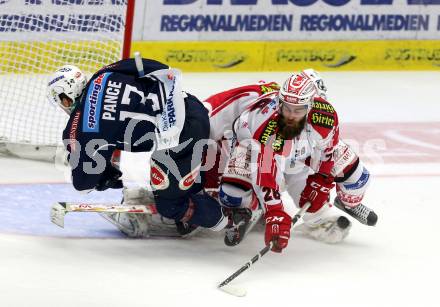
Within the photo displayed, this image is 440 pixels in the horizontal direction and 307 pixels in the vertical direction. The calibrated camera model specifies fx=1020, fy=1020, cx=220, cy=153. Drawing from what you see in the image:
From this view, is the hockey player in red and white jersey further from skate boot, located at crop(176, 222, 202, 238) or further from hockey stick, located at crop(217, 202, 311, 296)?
skate boot, located at crop(176, 222, 202, 238)

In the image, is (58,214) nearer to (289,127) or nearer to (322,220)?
(289,127)

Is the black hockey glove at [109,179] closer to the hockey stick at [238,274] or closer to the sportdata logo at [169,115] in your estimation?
the sportdata logo at [169,115]

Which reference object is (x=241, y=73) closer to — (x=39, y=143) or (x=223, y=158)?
(x=39, y=143)

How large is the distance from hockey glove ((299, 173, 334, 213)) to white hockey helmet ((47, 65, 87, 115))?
1.33 meters

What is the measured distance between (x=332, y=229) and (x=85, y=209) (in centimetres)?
139

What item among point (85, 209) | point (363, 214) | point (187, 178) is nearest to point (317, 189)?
point (363, 214)

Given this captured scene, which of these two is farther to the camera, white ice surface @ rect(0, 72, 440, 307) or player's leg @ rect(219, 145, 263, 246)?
player's leg @ rect(219, 145, 263, 246)

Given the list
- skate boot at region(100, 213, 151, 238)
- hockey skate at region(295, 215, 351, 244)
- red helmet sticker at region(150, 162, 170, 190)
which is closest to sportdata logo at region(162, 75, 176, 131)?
red helmet sticker at region(150, 162, 170, 190)

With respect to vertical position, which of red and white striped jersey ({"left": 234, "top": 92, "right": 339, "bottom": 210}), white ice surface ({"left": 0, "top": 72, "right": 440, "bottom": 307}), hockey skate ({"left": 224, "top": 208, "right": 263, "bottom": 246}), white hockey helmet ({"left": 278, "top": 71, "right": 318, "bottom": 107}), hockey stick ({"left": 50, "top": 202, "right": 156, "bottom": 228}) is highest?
white hockey helmet ({"left": 278, "top": 71, "right": 318, "bottom": 107})

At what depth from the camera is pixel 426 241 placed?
18.9 feet

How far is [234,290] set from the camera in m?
4.74

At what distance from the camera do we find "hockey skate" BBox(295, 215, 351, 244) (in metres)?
5.66

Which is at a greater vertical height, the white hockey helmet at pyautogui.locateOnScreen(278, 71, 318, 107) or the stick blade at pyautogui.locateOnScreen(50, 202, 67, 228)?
the white hockey helmet at pyautogui.locateOnScreen(278, 71, 318, 107)

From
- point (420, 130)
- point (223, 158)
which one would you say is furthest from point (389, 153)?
point (223, 158)
